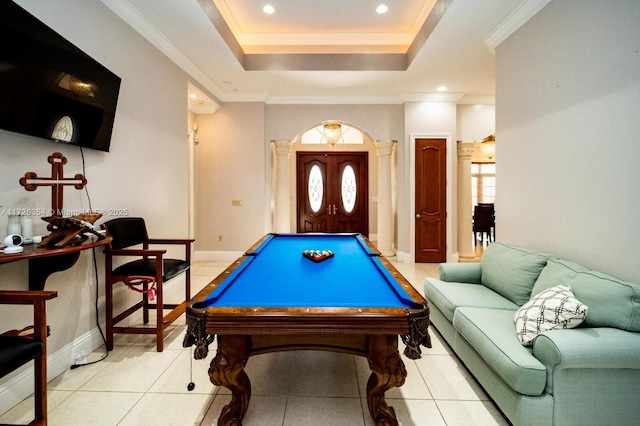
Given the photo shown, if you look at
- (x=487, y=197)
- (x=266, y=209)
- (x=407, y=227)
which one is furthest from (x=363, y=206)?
(x=487, y=197)

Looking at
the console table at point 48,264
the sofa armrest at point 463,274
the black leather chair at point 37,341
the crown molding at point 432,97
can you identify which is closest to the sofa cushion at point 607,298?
the sofa armrest at point 463,274

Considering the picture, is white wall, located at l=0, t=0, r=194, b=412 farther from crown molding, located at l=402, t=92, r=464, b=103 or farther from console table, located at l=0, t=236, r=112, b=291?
crown molding, located at l=402, t=92, r=464, b=103

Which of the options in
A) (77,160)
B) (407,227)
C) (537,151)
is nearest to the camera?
(77,160)

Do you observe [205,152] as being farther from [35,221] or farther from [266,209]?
[35,221]

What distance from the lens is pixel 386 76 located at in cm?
439

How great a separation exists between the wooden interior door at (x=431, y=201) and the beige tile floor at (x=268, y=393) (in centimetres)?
313

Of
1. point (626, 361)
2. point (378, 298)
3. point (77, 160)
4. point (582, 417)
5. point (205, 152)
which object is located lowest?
point (582, 417)

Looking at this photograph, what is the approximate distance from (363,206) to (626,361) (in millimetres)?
6556

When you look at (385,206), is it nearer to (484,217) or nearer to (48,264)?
(484,217)

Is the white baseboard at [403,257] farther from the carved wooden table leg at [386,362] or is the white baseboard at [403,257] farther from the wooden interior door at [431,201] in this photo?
the carved wooden table leg at [386,362]

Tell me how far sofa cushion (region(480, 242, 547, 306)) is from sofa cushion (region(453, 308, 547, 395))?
0.23 m

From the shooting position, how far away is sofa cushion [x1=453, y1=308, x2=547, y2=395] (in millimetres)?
1428

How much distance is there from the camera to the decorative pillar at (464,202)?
5.51 meters

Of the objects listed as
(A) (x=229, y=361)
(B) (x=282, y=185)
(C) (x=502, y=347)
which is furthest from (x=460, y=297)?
(B) (x=282, y=185)
